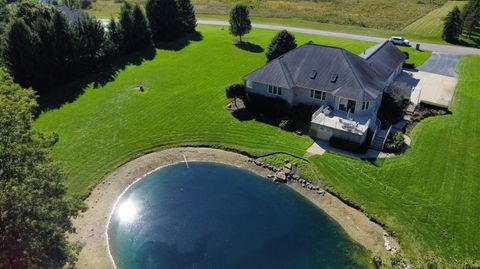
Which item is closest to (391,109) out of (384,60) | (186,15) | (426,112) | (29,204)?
(426,112)

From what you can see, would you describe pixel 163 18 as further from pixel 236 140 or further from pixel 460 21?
→ pixel 460 21

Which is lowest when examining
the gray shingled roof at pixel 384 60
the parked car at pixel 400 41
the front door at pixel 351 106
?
the parked car at pixel 400 41

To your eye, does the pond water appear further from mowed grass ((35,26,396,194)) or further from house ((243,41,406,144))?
house ((243,41,406,144))

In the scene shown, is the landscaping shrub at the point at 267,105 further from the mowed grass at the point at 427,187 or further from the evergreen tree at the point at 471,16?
the evergreen tree at the point at 471,16

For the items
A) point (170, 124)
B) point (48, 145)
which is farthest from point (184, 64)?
point (48, 145)

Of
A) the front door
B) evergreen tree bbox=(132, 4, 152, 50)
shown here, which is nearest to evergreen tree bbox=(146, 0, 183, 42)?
evergreen tree bbox=(132, 4, 152, 50)

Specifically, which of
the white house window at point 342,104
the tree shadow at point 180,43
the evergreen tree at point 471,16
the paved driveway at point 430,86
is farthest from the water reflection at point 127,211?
the evergreen tree at point 471,16

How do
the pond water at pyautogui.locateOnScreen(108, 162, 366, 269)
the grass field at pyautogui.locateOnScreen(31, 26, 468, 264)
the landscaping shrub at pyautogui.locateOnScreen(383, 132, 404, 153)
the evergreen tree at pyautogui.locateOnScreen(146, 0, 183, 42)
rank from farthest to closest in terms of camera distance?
the evergreen tree at pyautogui.locateOnScreen(146, 0, 183, 42) → the landscaping shrub at pyautogui.locateOnScreen(383, 132, 404, 153) → the grass field at pyautogui.locateOnScreen(31, 26, 468, 264) → the pond water at pyautogui.locateOnScreen(108, 162, 366, 269)
